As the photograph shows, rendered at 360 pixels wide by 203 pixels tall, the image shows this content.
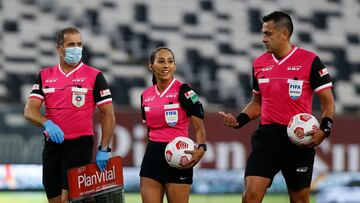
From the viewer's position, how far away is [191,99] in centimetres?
789

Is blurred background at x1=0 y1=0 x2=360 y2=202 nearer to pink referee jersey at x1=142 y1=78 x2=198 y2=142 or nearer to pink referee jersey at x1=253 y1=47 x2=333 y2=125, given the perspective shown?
pink referee jersey at x1=142 y1=78 x2=198 y2=142

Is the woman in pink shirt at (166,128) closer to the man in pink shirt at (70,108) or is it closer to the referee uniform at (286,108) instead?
the man in pink shirt at (70,108)

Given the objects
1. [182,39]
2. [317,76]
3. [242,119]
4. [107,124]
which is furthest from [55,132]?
[182,39]

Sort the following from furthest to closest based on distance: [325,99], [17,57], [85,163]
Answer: [17,57] → [85,163] → [325,99]

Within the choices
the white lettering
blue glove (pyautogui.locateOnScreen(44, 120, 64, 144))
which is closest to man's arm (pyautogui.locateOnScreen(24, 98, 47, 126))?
blue glove (pyautogui.locateOnScreen(44, 120, 64, 144))

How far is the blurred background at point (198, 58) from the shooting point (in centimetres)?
1379

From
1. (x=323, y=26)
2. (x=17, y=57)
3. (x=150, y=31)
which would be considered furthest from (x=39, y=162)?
(x=323, y=26)

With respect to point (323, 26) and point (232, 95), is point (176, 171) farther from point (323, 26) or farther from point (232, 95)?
point (323, 26)

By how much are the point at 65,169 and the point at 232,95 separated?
8.38 meters

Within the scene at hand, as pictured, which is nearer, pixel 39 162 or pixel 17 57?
pixel 39 162

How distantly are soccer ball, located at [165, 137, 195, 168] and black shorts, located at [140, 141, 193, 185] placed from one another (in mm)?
106

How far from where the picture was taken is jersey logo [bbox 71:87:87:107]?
7.90 meters

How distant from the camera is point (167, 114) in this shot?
25.9 feet

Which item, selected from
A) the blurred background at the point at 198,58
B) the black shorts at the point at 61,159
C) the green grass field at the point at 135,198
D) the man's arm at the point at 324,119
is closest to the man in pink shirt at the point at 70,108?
the black shorts at the point at 61,159
